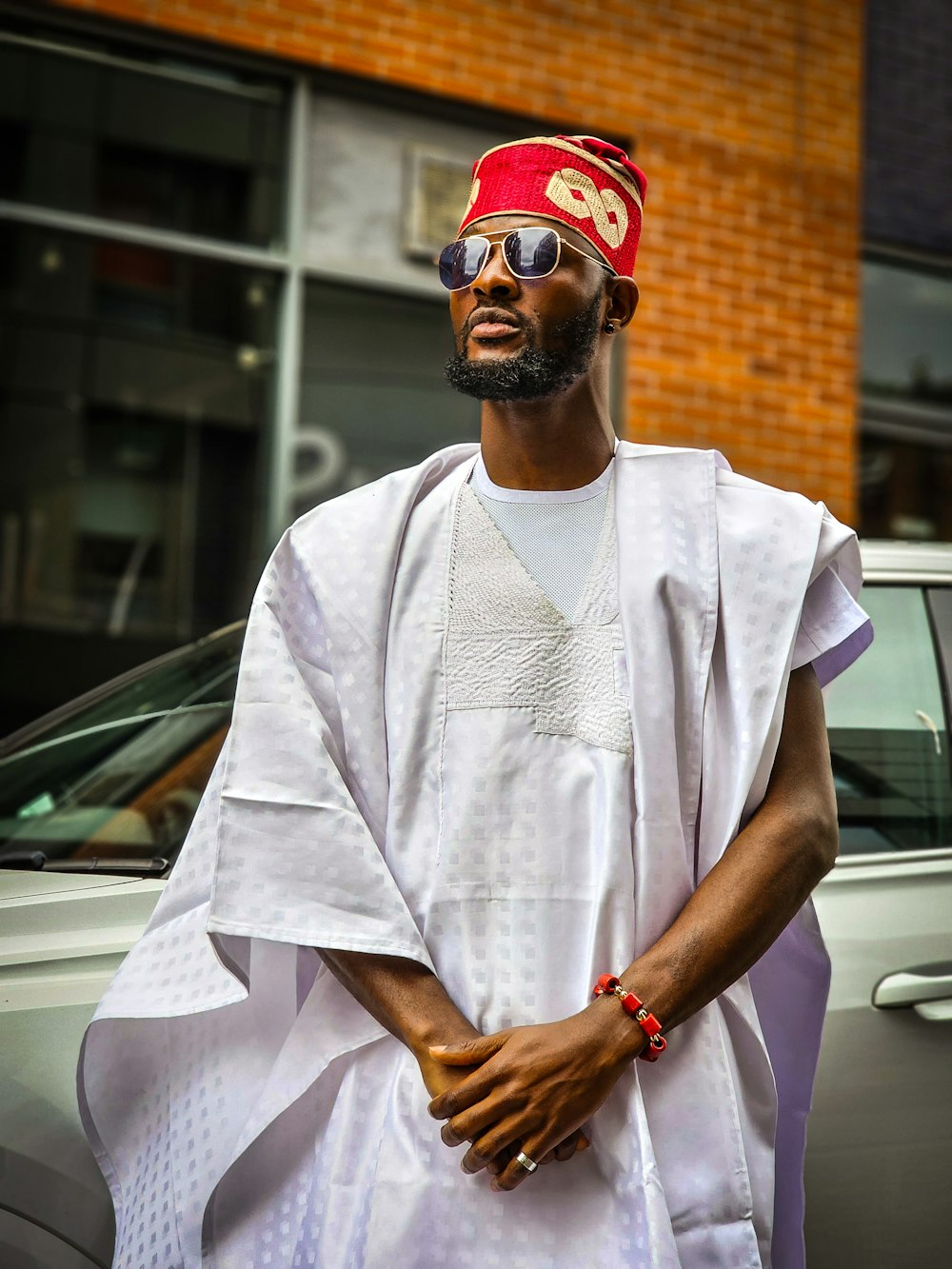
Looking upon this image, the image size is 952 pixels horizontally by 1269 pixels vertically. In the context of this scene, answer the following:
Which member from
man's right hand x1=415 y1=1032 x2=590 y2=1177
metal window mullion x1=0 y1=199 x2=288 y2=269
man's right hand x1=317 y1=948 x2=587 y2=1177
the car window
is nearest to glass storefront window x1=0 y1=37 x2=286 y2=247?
metal window mullion x1=0 y1=199 x2=288 y2=269

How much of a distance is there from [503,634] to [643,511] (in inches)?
10.5

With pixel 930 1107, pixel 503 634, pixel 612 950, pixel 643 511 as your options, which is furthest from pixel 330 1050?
pixel 930 1107

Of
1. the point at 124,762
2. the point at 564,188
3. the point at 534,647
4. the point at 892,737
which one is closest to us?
the point at 534,647

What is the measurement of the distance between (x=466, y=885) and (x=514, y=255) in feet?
2.82

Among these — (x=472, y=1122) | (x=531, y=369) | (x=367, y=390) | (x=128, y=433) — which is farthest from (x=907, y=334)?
(x=472, y=1122)

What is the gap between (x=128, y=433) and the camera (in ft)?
20.4

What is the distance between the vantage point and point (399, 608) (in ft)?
6.51

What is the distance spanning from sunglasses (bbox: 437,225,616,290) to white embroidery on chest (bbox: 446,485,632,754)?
0.37 m

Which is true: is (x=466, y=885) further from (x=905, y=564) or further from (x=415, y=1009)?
(x=905, y=564)

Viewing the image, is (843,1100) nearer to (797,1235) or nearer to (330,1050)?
(797,1235)

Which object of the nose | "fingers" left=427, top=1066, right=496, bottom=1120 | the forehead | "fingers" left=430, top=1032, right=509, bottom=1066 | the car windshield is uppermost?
the forehead

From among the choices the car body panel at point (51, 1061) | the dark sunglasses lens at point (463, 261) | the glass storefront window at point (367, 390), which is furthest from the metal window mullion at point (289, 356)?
the dark sunglasses lens at point (463, 261)

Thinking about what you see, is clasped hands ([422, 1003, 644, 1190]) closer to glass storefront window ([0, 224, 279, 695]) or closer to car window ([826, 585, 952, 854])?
car window ([826, 585, 952, 854])

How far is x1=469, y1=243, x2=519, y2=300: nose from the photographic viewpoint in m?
1.98
